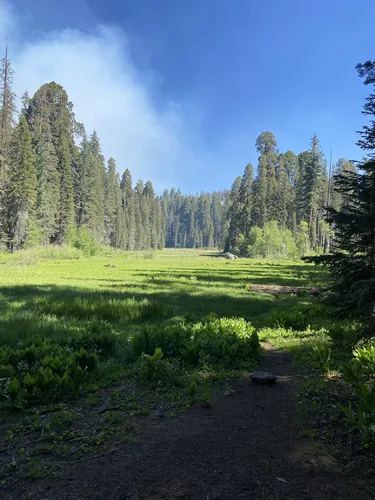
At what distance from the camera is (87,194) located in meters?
62.5

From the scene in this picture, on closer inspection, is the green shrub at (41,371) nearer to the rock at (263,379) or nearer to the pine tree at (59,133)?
the rock at (263,379)

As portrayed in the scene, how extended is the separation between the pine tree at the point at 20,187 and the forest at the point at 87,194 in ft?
0.38

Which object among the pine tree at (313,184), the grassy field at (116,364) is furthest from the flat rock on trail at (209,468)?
the pine tree at (313,184)

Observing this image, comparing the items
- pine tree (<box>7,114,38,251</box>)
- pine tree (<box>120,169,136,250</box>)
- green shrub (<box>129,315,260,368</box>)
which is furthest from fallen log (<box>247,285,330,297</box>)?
pine tree (<box>120,169,136,250</box>)

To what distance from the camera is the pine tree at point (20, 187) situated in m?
39.6

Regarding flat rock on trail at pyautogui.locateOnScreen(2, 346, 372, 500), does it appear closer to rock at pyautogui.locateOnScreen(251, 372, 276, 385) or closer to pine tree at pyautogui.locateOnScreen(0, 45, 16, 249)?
rock at pyautogui.locateOnScreen(251, 372, 276, 385)

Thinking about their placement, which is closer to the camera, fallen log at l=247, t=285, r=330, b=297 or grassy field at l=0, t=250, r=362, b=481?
grassy field at l=0, t=250, r=362, b=481

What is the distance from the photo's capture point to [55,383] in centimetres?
477

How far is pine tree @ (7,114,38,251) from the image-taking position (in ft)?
130

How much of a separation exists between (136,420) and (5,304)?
8873 millimetres

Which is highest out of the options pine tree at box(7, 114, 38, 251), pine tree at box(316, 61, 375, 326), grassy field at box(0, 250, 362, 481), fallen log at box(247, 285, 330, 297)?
pine tree at box(7, 114, 38, 251)

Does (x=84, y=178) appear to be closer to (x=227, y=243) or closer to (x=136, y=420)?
(x=227, y=243)

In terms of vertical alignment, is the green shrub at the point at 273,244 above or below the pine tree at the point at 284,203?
below

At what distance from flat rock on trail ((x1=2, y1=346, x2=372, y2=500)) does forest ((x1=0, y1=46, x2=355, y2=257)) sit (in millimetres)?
22743
